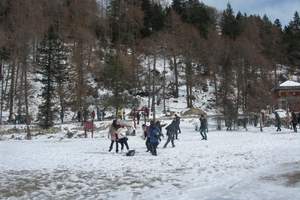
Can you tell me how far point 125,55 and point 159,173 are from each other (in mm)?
55441

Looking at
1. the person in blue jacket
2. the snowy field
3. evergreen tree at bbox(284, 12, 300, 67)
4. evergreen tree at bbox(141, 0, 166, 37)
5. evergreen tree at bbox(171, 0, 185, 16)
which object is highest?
evergreen tree at bbox(171, 0, 185, 16)

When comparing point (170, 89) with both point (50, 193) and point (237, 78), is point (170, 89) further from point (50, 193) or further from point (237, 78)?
point (50, 193)

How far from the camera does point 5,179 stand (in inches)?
661

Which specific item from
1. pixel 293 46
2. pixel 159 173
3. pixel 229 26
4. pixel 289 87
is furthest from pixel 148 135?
pixel 293 46

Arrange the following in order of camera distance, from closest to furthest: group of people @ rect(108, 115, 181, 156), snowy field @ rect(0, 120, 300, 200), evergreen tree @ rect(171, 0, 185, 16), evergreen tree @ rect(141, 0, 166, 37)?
1. snowy field @ rect(0, 120, 300, 200)
2. group of people @ rect(108, 115, 181, 156)
3. evergreen tree @ rect(141, 0, 166, 37)
4. evergreen tree @ rect(171, 0, 185, 16)

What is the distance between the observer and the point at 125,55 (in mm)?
72375

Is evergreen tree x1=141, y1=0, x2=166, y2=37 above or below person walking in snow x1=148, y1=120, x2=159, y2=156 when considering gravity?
above

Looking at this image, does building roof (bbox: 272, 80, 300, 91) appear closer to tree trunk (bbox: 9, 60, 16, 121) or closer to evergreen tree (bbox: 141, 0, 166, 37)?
evergreen tree (bbox: 141, 0, 166, 37)

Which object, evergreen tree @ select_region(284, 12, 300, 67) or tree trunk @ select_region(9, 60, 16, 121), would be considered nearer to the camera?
tree trunk @ select_region(9, 60, 16, 121)

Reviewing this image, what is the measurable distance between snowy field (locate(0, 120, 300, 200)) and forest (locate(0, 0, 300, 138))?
846 inches

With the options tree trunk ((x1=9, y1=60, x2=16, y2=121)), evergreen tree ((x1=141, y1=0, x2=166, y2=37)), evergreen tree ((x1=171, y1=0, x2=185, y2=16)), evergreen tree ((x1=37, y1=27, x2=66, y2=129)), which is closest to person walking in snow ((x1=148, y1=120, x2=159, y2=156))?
evergreen tree ((x1=37, y1=27, x2=66, y2=129))

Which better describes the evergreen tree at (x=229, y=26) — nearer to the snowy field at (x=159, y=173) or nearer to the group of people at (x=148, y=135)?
the group of people at (x=148, y=135)

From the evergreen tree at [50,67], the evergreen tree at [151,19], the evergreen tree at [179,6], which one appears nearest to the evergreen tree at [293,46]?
the evergreen tree at [179,6]

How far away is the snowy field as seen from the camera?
13914mm
